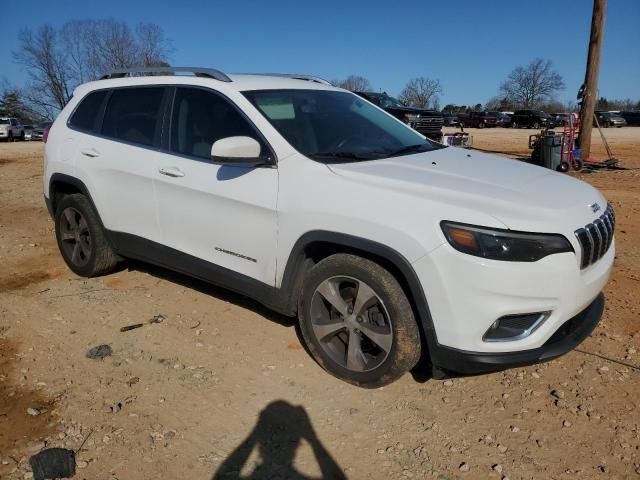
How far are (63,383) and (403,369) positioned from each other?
6.93 feet

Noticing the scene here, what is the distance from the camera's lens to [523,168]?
3.64 m

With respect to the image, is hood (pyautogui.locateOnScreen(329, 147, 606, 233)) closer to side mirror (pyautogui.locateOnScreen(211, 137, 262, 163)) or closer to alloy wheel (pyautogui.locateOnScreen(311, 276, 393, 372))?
side mirror (pyautogui.locateOnScreen(211, 137, 262, 163))

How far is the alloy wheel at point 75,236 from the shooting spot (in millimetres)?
4926

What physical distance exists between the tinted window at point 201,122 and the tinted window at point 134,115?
8.2 inches

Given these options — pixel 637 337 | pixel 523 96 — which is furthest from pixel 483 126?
pixel 637 337

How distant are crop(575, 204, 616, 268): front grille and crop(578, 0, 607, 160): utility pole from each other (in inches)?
464

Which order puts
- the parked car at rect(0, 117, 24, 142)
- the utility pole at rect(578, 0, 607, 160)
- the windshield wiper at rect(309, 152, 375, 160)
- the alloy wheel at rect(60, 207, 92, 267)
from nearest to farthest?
1. the windshield wiper at rect(309, 152, 375, 160)
2. the alloy wheel at rect(60, 207, 92, 267)
3. the utility pole at rect(578, 0, 607, 160)
4. the parked car at rect(0, 117, 24, 142)

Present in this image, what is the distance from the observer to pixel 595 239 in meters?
2.92

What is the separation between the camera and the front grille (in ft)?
9.18

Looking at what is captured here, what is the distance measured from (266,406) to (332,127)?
6.37ft

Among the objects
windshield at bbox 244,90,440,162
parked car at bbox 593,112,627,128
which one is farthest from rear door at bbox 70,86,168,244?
parked car at bbox 593,112,627,128

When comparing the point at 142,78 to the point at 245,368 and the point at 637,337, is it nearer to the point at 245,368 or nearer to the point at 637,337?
the point at 245,368

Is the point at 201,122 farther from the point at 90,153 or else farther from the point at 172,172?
the point at 90,153

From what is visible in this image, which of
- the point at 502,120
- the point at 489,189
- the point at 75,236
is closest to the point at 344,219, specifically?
the point at 489,189
